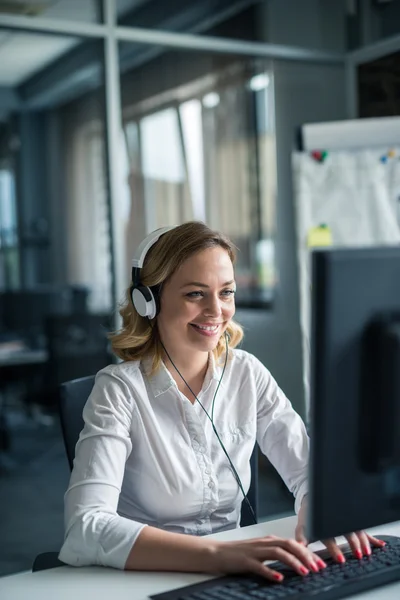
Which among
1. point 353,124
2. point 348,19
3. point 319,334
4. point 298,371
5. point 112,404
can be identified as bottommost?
point 298,371

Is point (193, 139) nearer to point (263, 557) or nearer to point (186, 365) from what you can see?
point (186, 365)

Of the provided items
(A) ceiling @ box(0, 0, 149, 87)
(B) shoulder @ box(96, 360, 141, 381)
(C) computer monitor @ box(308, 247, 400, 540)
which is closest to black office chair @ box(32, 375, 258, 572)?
(B) shoulder @ box(96, 360, 141, 381)

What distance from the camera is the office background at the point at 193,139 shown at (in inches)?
125

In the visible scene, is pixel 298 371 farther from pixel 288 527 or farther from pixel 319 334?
pixel 319 334

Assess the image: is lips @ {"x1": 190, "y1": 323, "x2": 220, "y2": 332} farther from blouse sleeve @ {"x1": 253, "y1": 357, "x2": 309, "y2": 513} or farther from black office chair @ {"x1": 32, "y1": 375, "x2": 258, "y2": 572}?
black office chair @ {"x1": 32, "y1": 375, "x2": 258, "y2": 572}

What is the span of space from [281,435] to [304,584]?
0.55 meters

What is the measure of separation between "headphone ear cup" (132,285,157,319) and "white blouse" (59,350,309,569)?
11 cm

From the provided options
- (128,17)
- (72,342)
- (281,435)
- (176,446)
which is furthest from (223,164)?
(176,446)

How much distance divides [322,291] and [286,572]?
49 centimetres

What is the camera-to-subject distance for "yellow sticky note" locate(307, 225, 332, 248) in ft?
10.5

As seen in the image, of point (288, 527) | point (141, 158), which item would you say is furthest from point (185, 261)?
point (141, 158)

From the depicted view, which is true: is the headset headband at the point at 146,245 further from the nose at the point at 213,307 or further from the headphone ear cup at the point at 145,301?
the nose at the point at 213,307

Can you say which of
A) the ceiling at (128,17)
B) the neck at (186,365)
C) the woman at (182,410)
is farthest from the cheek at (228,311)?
the ceiling at (128,17)

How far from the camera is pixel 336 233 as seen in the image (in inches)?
128
